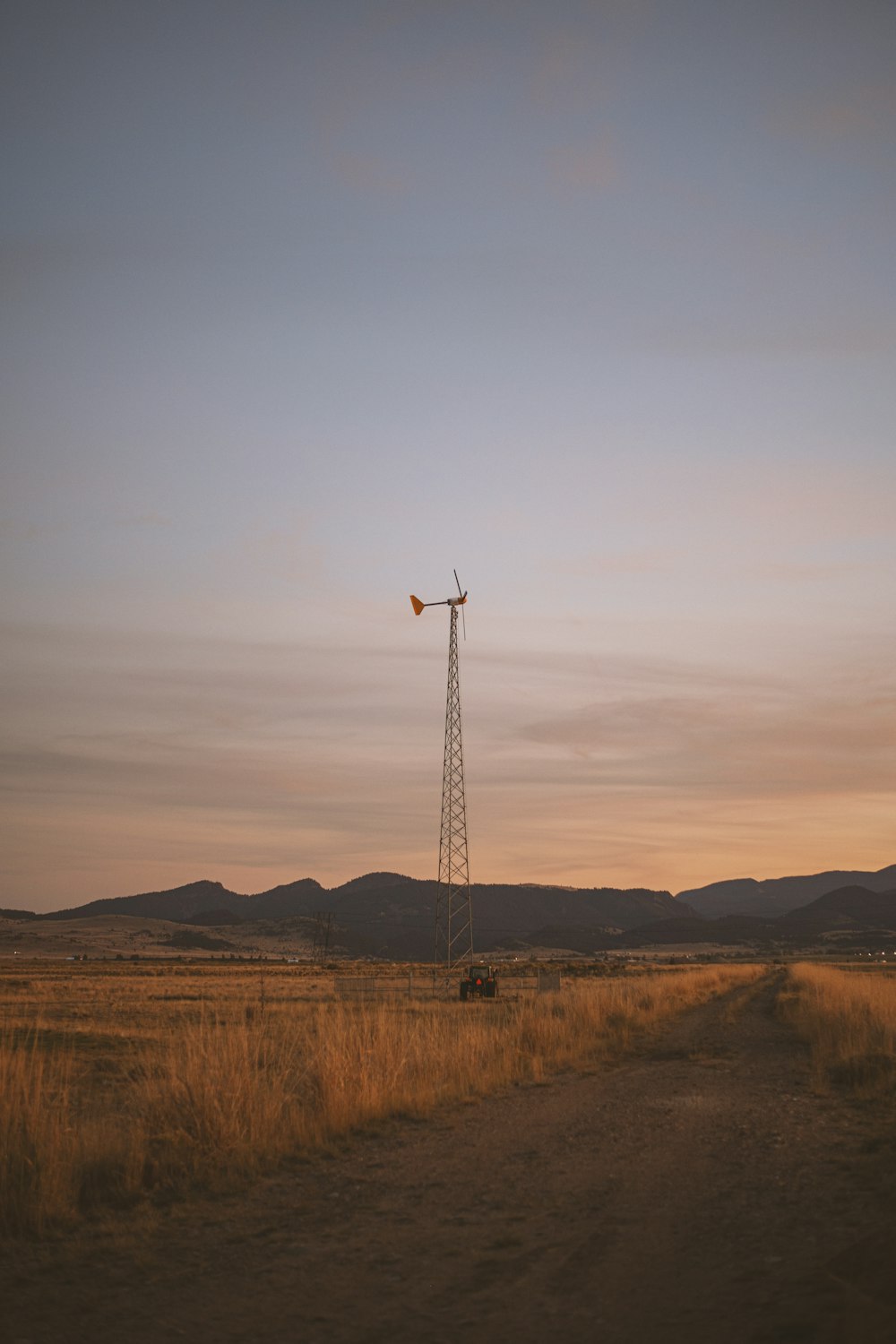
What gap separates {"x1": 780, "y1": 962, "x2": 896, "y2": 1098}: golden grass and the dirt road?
160 inches

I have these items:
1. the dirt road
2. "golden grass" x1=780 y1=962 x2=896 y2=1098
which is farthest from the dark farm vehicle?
the dirt road

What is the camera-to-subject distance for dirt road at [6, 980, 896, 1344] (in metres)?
5.64

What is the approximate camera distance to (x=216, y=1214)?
323 inches

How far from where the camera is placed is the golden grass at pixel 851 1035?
51.5 ft

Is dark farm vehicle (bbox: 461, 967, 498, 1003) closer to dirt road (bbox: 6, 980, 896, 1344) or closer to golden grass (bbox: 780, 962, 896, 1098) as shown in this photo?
golden grass (bbox: 780, 962, 896, 1098)

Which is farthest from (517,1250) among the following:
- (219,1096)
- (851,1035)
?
(851,1035)

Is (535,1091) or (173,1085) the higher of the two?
(173,1085)

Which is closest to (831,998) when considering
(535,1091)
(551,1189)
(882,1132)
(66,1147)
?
(535,1091)

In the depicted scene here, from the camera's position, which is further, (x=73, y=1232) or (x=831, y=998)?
(x=831, y=998)

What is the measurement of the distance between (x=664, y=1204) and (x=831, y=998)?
26.6 m

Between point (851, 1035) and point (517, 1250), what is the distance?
16145 mm

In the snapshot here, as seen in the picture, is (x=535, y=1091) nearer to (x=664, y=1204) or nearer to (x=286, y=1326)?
(x=664, y=1204)

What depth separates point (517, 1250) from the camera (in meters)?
7.02

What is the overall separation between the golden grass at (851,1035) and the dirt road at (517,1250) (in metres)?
4.08
